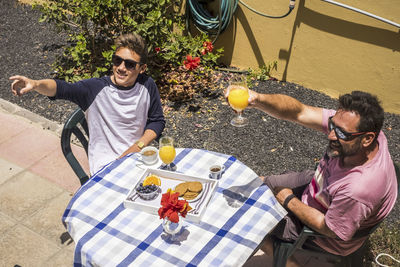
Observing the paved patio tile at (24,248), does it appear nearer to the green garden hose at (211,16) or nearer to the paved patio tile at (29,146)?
the paved patio tile at (29,146)

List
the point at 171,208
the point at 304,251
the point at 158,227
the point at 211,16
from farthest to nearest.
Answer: the point at 211,16 → the point at 304,251 → the point at 158,227 → the point at 171,208

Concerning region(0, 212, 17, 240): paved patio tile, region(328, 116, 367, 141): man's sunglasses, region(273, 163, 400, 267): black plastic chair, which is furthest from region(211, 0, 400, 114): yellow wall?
region(0, 212, 17, 240): paved patio tile

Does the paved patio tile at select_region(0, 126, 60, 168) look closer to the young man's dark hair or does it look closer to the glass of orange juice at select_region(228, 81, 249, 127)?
the glass of orange juice at select_region(228, 81, 249, 127)

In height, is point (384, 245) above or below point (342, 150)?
below

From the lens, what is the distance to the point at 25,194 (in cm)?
446

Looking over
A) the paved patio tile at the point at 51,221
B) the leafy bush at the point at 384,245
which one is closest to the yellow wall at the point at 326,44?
the leafy bush at the point at 384,245

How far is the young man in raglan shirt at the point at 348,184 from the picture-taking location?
2676mm

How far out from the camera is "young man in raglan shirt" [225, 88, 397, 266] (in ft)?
8.78

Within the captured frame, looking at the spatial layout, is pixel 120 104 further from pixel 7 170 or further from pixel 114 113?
pixel 7 170

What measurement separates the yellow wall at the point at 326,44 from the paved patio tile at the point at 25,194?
3.31 meters

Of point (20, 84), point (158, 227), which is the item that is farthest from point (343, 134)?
point (20, 84)

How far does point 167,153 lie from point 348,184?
1.29 meters

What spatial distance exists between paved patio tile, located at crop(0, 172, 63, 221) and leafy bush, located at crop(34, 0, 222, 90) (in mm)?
1720

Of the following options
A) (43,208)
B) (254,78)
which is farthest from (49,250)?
(254,78)
